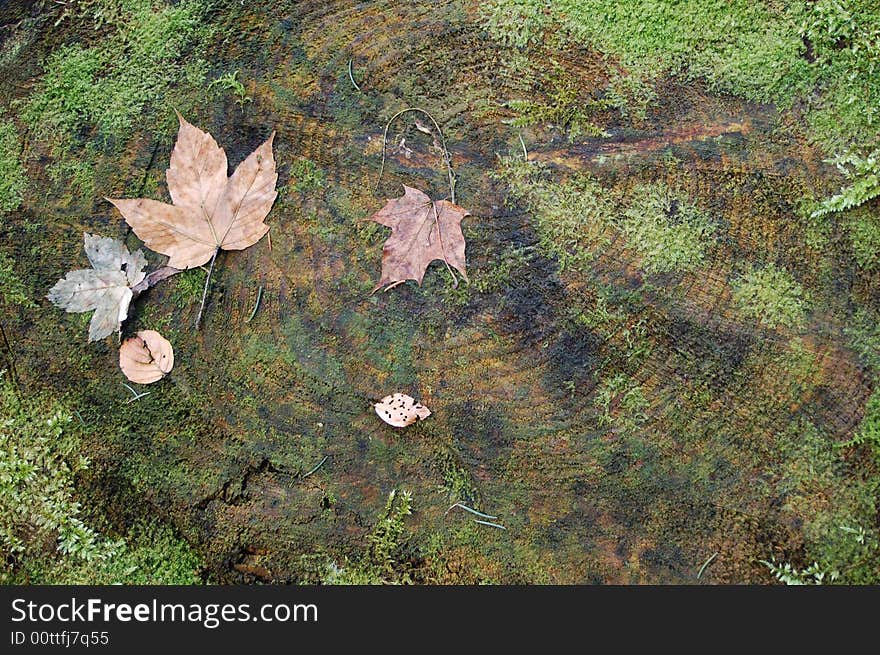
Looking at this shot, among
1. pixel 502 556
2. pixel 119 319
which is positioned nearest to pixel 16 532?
pixel 119 319

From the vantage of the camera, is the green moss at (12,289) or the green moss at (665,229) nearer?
the green moss at (665,229)

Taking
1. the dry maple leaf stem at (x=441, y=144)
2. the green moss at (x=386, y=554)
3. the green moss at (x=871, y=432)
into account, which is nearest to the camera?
the green moss at (x=871, y=432)

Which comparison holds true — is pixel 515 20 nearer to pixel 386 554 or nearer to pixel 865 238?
pixel 865 238

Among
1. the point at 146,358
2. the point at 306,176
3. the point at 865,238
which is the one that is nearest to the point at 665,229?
the point at 865,238

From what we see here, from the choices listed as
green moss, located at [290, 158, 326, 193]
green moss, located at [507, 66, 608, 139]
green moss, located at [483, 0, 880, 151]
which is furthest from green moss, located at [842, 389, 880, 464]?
green moss, located at [290, 158, 326, 193]

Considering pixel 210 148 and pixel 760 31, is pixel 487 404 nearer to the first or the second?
pixel 210 148

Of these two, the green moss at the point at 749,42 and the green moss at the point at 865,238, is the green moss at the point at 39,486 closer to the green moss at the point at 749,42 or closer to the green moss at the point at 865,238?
the green moss at the point at 749,42

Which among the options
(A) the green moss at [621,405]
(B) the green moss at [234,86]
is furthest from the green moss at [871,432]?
(B) the green moss at [234,86]
